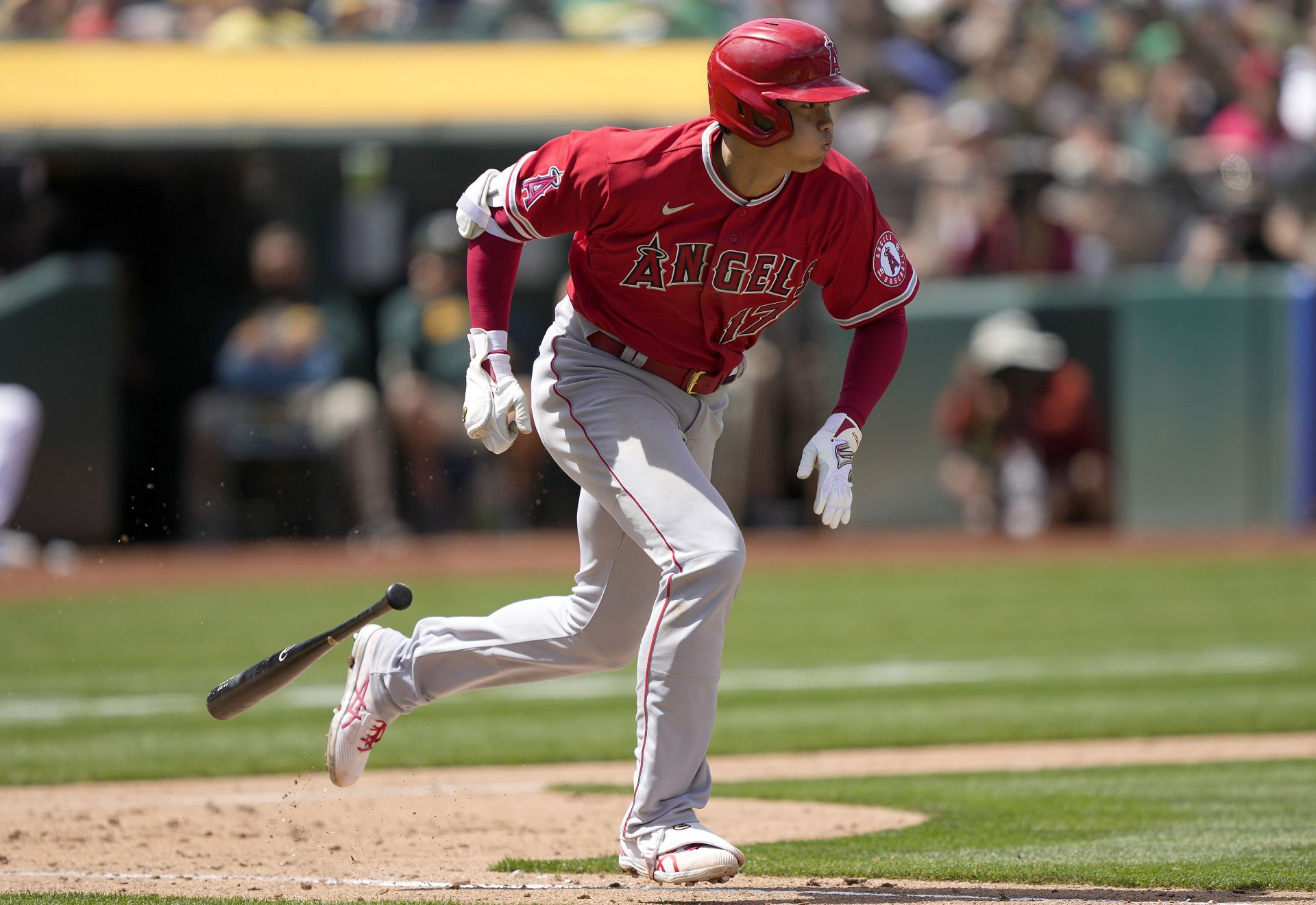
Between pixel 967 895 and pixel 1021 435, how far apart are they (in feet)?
26.8

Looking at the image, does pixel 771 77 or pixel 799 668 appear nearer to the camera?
pixel 771 77

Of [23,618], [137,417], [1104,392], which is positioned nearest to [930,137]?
[1104,392]

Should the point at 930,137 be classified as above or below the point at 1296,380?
above

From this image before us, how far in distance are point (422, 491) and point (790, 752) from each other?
586 centimetres

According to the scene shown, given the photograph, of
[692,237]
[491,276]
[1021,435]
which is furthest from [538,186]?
[1021,435]

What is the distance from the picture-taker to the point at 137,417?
12.1m

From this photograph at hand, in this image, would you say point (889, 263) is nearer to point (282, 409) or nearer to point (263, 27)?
point (282, 409)

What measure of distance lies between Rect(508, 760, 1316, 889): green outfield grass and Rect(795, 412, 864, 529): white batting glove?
893 mm

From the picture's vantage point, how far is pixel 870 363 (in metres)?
4.23

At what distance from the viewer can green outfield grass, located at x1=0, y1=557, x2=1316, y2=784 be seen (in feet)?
21.6

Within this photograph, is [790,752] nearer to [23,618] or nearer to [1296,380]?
[23,618]

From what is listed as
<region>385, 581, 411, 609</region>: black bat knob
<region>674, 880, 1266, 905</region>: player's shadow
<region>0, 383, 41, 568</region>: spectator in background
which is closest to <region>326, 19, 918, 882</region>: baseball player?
<region>385, 581, 411, 609</region>: black bat knob

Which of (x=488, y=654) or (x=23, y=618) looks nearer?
(x=488, y=654)

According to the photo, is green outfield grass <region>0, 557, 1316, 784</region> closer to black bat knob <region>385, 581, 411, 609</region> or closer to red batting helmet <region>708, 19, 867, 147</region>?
black bat knob <region>385, 581, 411, 609</region>
